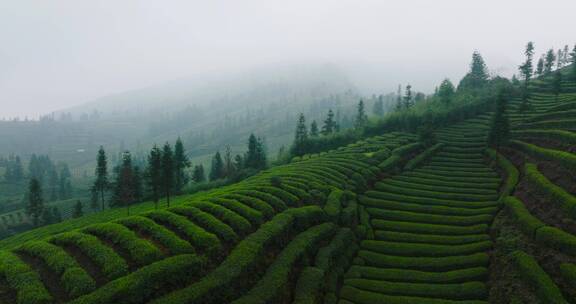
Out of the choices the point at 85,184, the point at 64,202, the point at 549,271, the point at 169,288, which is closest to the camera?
the point at 169,288

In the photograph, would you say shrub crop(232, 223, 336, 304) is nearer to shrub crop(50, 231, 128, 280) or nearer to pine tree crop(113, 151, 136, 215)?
shrub crop(50, 231, 128, 280)

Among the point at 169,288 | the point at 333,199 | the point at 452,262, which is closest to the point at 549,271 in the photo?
the point at 452,262

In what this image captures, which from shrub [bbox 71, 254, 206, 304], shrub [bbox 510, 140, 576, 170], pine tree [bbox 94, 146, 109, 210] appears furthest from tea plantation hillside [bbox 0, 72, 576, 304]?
pine tree [bbox 94, 146, 109, 210]

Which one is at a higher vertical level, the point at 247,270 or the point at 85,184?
the point at 247,270

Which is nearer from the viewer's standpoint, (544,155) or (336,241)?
(336,241)

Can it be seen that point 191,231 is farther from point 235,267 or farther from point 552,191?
point 552,191

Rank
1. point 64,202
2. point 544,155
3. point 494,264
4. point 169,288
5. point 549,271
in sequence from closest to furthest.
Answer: point 169,288
point 549,271
point 494,264
point 544,155
point 64,202

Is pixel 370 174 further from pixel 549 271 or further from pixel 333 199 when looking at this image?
pixel 549 271
